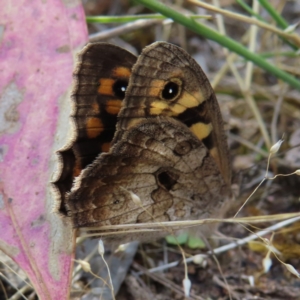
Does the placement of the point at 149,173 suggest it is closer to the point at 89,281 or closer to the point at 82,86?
the point at 82,86

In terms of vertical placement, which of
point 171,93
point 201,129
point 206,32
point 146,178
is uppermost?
point 206,32

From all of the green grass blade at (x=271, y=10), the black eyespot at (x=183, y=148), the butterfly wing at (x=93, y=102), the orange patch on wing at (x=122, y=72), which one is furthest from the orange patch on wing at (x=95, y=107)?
the green grass blade at (x=271, y=10)

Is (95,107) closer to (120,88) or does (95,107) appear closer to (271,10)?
(120,88)

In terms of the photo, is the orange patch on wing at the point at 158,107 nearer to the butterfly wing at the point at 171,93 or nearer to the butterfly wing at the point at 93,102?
the butterfly wing at the point at 171,93

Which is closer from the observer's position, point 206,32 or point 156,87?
point 156,87

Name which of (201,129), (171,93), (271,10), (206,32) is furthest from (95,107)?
(271,10)

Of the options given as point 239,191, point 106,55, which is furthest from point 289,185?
point 106,55

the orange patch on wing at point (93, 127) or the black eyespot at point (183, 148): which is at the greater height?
the orange patch on wing at point (93, 127)
